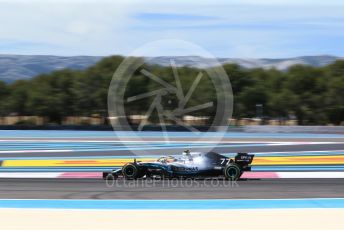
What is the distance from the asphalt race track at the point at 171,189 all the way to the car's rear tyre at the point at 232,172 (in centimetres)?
25

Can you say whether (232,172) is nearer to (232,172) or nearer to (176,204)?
(232,172)

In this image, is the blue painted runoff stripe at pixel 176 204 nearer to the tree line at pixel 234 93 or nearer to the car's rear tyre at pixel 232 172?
the car's rear tyre at pixel 232 172

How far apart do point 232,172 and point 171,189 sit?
2.18m

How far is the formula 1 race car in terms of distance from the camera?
14.1 meters

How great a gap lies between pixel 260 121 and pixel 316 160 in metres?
37.3

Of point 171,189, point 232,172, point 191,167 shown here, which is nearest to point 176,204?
point 171,189

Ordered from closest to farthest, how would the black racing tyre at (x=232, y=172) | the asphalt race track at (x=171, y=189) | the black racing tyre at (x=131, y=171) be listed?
the asphalt race track at (x=171, y=189) < the black racing tyre at (x=232, y=172) < the black racing tyre at (x=131, y=171)

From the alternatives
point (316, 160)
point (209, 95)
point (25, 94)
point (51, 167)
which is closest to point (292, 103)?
point (209, 95)

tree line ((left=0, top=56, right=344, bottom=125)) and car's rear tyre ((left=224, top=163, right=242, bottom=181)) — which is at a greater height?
tree line ((left=0, top=56, right=344, bottom=125))

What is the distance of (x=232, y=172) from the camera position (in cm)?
1411

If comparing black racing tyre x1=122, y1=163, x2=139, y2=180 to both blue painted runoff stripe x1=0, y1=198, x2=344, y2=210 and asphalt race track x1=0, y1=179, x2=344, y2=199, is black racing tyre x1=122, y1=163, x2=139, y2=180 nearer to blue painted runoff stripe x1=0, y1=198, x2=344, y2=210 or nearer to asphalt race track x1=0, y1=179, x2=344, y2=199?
asphalt race track x1=0, y1=179, x2=344, y2=199

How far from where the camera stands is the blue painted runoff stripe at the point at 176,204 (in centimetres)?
1019
